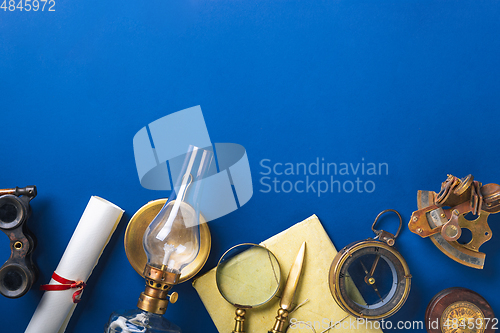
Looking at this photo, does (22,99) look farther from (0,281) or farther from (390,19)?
(390,19)

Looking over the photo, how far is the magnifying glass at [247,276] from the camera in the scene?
1.25m

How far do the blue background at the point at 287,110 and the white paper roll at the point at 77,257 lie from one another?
69 millimetres

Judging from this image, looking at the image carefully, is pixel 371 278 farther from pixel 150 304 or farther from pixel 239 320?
pixel 150 304

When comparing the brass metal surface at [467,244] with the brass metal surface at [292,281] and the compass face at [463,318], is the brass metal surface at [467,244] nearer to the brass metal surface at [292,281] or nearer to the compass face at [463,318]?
the compass face at [463,318]

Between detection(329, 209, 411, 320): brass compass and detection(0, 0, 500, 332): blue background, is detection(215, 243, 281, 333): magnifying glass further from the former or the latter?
detection(329, 209, 411, 320): brass compass

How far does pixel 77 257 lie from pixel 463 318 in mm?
1374

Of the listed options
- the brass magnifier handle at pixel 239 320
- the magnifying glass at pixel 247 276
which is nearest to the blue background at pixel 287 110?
the magnifying glass at pixel 247 276

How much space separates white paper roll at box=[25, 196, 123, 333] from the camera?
124cm

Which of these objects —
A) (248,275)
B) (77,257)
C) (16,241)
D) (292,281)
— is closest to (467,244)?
(292,281)

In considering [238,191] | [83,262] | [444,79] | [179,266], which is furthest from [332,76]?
[83,262]

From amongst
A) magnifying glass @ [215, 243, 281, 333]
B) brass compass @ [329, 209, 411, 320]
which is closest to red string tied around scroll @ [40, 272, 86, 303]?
magnifying glass @ [215, 243, 281, 333]

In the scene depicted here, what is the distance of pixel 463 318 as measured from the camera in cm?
123

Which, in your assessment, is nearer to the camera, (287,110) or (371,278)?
(371,278)

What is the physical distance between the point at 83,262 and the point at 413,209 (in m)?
1.22
